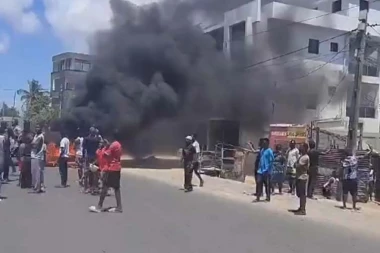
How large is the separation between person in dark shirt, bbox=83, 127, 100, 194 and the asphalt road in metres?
0.57

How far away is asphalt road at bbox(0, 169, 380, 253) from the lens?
707cm

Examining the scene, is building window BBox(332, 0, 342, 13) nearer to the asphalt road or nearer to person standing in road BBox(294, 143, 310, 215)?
the asphalt road

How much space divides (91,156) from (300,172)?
4896mm

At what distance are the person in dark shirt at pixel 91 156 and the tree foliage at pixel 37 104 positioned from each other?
120 ft

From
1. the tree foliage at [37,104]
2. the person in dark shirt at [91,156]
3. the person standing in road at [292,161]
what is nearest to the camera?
the person in dark shirt at [91,156]

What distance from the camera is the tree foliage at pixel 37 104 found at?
5059 cm

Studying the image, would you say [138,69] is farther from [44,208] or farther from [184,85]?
[44,208]

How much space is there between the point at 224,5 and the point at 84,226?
96.3 feet

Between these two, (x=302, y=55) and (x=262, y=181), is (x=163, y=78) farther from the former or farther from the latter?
(x=262, y=181)

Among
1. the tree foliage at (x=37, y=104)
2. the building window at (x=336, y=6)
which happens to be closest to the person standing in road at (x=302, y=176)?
the building window at (x=336, y=6)

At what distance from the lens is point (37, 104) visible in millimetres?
55125

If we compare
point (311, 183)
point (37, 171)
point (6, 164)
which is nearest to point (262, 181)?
point (311, 183)

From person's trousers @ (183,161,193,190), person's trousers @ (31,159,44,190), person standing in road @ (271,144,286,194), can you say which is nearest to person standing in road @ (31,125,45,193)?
person's trousers @ (31,159,44,190)

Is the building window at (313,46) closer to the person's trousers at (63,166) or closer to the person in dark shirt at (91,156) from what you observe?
the person's trousers at (63,166)
